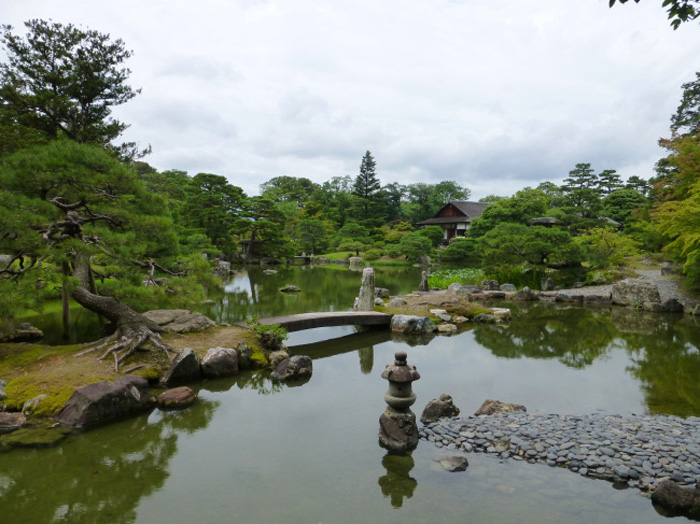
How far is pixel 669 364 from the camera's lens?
8.32m

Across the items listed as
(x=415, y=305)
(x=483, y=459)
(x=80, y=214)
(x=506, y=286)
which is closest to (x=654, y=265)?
(x=506, y=286)

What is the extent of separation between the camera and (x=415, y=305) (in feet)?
43.9

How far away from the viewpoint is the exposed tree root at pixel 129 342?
665 centimetres

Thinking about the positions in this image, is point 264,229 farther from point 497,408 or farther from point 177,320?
point 497,408

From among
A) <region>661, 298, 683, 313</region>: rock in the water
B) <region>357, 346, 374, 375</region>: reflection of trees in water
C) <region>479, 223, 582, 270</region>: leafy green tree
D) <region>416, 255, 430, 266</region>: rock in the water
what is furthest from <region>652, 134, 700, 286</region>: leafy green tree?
<region>416, 255, 430, 266</region>: rock in the water

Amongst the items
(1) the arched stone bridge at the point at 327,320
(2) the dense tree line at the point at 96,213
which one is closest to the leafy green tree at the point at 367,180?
(2) the dense tree line at the point at 96,213

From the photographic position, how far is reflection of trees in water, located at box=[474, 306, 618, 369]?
30.0ft

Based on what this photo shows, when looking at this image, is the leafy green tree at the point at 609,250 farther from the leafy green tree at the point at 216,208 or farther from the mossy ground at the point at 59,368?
the leafy green tree at the point at 216,208

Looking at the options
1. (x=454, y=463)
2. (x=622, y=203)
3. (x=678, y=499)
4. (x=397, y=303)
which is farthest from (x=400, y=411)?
(x=622, y=203)

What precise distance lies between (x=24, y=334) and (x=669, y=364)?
43.5 feet

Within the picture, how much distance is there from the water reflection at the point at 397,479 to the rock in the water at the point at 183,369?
3796 mm

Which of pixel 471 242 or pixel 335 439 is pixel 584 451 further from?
pixel 471 242

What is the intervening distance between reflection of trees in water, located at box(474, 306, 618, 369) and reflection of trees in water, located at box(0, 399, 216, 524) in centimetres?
708

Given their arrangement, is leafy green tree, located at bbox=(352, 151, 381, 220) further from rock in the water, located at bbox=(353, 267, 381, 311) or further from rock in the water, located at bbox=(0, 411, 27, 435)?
rock in the water, located at bbox=(0, 411, 27, 435)
